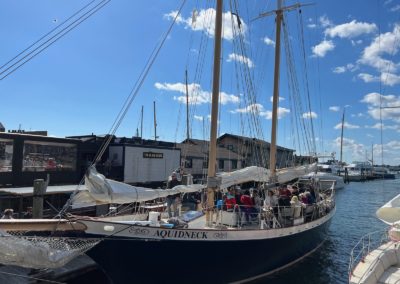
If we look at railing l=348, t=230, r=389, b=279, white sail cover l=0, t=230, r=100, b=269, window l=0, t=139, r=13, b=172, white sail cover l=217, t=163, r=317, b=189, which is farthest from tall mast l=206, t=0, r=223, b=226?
window l=0, t=139, r=13, b=172

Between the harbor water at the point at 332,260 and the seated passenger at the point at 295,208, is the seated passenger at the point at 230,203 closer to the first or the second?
the harbor water at the point at 332,260

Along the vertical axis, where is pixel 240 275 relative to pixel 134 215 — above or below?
below

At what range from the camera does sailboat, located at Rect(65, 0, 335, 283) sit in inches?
416

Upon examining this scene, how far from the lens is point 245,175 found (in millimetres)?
15789

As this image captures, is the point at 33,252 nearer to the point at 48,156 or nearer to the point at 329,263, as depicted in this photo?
the point at 329,263

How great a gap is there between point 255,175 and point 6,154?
17.1 meters

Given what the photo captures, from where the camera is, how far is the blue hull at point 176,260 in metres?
10.6

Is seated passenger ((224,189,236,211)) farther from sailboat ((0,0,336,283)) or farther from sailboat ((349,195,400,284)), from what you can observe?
sailboat ((349,195,400,284))

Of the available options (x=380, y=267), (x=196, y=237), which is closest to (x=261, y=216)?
(x=196, y=237)

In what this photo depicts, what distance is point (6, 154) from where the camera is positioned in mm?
24484

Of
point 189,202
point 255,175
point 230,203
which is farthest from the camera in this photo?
point 255,175

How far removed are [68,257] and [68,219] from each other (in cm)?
216

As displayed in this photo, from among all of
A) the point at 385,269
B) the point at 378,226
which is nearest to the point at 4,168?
the point at 385,269

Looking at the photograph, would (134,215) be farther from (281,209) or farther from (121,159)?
(121,159)
